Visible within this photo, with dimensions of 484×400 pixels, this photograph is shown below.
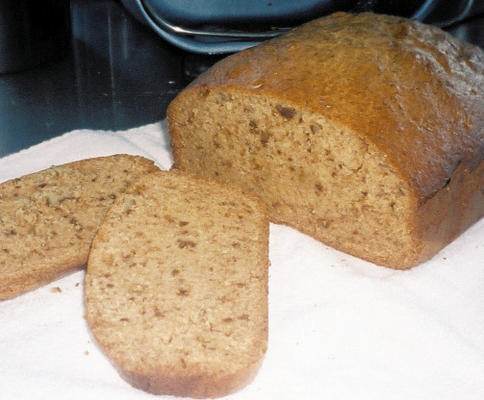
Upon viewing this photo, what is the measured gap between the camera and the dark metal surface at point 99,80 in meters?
3.58

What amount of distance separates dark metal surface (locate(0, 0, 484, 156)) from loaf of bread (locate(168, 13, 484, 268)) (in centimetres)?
90

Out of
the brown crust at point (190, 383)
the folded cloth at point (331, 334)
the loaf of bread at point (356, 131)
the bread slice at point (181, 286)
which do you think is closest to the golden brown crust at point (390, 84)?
the loaf of bread at point (356, 131)

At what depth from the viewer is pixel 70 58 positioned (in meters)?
4.20

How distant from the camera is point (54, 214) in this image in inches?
101

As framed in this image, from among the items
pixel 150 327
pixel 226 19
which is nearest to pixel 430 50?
pixel 226 19

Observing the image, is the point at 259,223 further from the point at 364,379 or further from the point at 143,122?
the point at 143,122

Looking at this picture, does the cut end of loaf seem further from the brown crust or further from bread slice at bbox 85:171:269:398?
the brown crust

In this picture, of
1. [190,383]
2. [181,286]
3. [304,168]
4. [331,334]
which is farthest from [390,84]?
[190,383]

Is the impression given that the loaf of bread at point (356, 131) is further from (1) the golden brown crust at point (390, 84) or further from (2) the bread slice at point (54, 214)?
(2) the bread slice at point (54, 214)

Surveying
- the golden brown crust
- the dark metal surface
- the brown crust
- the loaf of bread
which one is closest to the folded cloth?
Answer: the brown crust

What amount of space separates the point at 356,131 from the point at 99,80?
7.09 ft

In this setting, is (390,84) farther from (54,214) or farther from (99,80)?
(99,80)

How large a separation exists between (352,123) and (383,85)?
0.85 ft

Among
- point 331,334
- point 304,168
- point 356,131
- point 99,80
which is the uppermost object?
point 356,131
